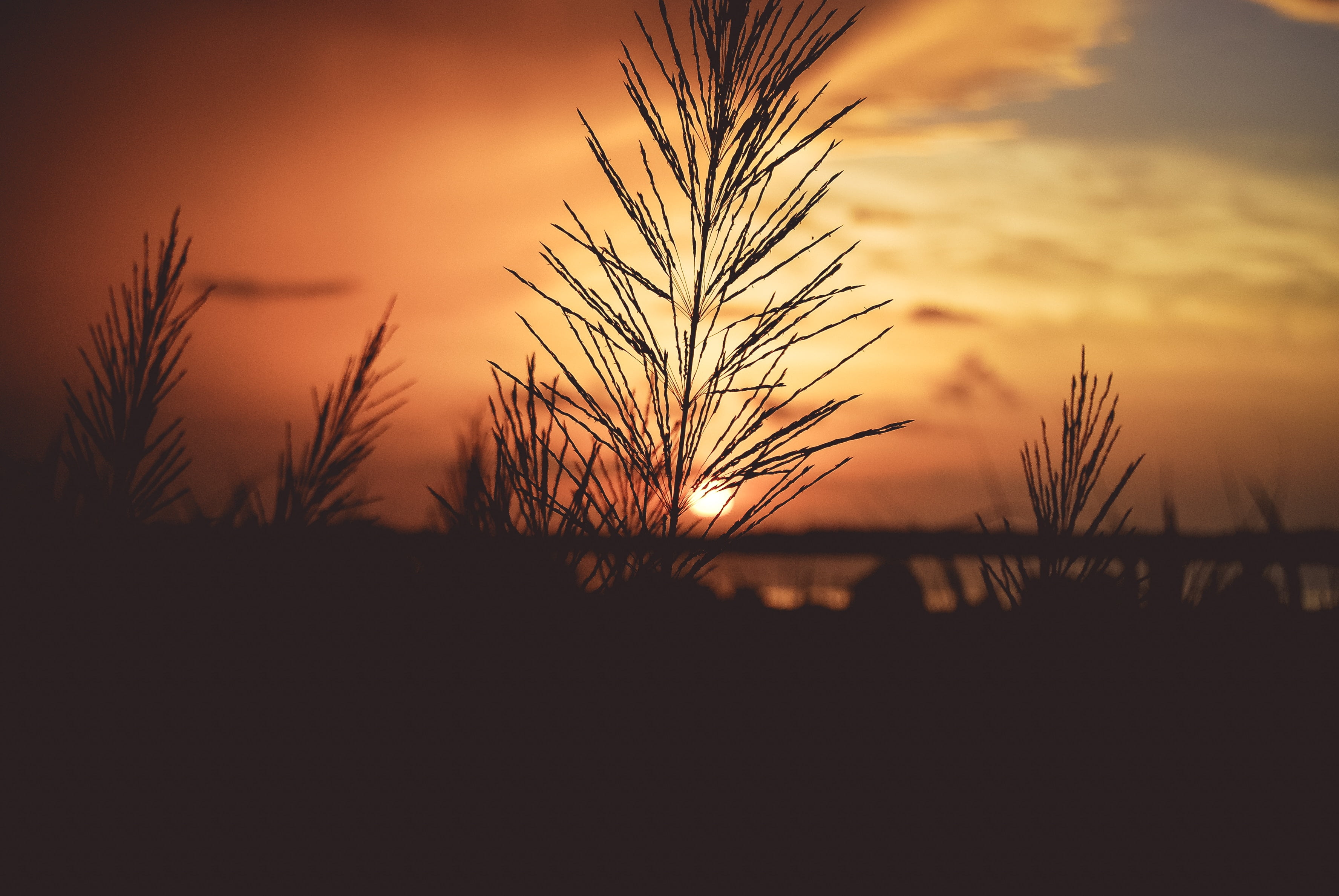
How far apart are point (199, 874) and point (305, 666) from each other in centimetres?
32

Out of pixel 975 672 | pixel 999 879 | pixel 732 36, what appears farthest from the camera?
pixel 732 36

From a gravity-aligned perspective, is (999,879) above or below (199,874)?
below

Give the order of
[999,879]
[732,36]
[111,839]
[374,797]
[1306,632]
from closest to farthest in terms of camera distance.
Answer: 1. [111,839]
2. [374,797]
3. [999,879]
4. [1306,632]
5. [732,36]

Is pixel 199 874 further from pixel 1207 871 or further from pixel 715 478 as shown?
pixel 1207 871

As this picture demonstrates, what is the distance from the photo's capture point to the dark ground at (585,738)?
1211 mm

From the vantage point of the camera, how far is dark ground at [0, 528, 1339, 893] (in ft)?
3.97

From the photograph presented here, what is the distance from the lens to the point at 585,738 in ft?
4.63

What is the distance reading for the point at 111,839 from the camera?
116 centimetres

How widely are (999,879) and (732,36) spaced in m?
2.06

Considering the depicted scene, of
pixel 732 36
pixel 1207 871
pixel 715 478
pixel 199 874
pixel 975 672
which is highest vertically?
pixel 732 36

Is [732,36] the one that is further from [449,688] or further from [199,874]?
[199,874]

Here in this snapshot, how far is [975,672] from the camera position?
1.66 meters

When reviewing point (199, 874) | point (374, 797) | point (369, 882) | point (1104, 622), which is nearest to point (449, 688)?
point (374, 797)

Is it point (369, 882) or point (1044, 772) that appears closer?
point (369, 882)
